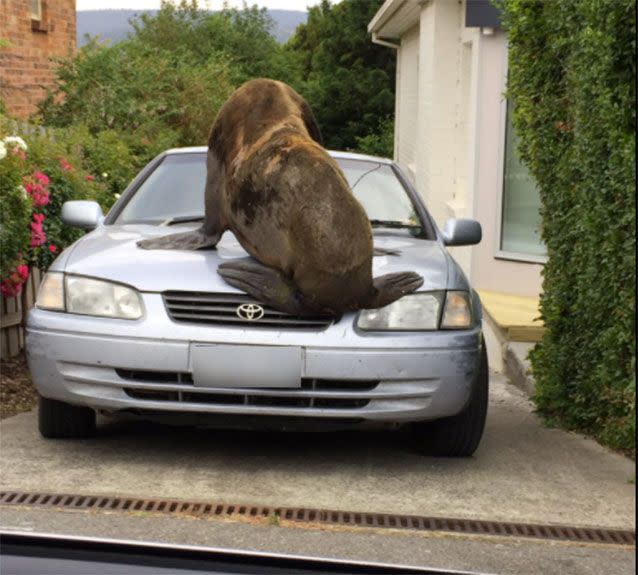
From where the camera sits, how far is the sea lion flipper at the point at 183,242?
21.0ft

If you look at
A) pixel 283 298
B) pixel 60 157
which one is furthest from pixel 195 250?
pixel 60 157

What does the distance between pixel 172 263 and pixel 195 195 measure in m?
1.36

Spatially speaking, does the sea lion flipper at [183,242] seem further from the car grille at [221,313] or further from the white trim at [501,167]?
the white trim at [501,167]

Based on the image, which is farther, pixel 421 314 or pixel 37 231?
pixel 37 231

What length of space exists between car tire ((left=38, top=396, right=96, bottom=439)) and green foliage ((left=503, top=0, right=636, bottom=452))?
2534 mm

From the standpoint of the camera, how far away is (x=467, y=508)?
550 cm

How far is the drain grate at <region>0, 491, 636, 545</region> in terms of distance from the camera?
516cm

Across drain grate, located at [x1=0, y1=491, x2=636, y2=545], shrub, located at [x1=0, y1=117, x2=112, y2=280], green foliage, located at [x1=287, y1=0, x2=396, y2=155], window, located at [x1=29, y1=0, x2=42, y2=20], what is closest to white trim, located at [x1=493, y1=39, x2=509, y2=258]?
shrub, located at [x1=0, y1=117, x2=112, y2=280]

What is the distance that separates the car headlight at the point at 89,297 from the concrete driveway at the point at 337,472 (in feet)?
2.34

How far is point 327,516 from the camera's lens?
5.27 m

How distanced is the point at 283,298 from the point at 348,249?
1.28 ft

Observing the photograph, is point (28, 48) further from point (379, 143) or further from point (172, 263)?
point (379, 143)

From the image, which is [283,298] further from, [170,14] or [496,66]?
[170,14]

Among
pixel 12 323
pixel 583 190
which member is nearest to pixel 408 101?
pixel 12 323
